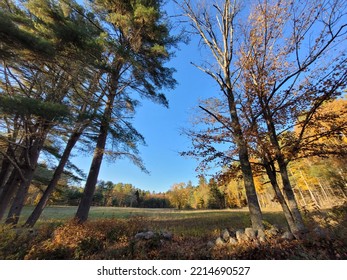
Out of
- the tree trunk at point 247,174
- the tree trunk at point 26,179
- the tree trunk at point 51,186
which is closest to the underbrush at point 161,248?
the tree trunk at point 247,174

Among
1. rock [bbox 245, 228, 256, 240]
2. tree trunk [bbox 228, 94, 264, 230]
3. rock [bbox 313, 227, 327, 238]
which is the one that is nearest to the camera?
rock [bbox 313, 227, 327, 238]

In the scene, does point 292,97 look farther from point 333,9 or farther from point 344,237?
point 344,237

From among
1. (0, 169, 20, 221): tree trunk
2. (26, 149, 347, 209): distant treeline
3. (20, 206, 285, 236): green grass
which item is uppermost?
(26, 149, 347, 209): distant treeline

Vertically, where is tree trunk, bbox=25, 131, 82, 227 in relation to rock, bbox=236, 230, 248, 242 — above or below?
above

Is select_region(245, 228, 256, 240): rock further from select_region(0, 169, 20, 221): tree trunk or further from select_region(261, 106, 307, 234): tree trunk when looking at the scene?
select_region(0, 169, 20, 221): tree trunk

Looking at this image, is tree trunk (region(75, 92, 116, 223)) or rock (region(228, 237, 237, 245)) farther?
tree trunk (region(75, 92, 116, 223))

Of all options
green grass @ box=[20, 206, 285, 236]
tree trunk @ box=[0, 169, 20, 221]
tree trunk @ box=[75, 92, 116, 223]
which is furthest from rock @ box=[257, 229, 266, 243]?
tree trunk @ box=[0, 169, 20, 221]

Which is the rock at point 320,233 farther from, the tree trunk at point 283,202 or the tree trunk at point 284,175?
the tree trunk at point 283,202

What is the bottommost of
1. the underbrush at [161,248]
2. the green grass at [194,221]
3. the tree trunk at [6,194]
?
the underbrush at [161,248]

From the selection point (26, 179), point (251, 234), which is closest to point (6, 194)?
point (26, 179)

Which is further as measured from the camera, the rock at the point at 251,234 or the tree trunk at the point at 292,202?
the tree trunk at the point at 292,202

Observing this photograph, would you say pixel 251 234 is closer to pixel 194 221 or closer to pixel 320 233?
pixel 320 233

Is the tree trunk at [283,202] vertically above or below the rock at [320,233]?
above

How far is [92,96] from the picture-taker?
8.73 m
